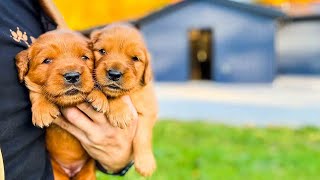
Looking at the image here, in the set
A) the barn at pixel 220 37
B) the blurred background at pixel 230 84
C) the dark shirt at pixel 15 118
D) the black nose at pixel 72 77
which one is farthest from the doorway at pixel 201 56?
the black nose at pixel 72 77

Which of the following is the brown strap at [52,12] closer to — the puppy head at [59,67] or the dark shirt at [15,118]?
the dark shirt at [15,118]

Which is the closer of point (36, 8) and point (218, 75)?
point (36, 8)

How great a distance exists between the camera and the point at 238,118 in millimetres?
10664

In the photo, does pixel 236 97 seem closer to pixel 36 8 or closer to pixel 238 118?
pixel 238 118

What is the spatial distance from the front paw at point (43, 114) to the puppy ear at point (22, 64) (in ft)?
0.33

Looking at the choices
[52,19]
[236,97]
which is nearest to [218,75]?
[236,97]

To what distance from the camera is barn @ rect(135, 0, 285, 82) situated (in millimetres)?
16672

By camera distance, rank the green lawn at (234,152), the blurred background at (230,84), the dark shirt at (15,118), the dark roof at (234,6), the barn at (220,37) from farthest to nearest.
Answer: the barn at (220,37) < the dark roof at (234,6) < the blurred background at (230,84) < the green lawn at (234,152) < the dark shirt at (15,118)

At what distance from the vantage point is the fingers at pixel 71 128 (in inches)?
59.9

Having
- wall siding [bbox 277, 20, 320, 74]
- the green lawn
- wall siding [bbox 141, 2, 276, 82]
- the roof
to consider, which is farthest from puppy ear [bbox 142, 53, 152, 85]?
wall siding [bbox 277, 20, 320, 74]

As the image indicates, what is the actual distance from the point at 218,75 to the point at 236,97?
381 cm

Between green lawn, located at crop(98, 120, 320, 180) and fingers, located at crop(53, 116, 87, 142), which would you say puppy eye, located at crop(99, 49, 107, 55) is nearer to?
fingers, located at crop(53, 116, 87, 142)

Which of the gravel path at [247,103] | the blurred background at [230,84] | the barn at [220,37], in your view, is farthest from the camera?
the barn at [220,37]

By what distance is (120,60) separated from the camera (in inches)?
63.2
